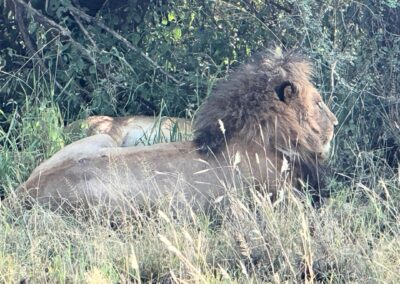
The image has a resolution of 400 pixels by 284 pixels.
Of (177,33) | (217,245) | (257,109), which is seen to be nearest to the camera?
(217,245)

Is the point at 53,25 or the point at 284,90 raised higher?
the point at 53,25

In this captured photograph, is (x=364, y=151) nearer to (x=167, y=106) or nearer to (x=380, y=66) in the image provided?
(x=380, y=66)

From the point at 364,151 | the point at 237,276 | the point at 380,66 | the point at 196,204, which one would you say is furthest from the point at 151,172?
the point at 380,66

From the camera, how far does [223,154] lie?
5906 millimetres

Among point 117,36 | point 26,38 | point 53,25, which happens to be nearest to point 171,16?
point 117,36

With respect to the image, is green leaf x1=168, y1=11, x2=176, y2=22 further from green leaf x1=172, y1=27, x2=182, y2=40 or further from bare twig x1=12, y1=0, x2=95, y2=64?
bare twig x1=12, y1=0, x2=95, y2=64

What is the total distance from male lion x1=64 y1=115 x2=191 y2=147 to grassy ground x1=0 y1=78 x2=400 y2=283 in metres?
1.54

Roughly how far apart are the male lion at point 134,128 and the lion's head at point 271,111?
861 mm

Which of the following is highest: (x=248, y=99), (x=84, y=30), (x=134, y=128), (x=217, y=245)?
(x=84, y=30)

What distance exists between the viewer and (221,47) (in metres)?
7.70

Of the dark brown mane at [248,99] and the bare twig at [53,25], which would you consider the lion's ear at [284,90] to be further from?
the bare twig at [53,25]

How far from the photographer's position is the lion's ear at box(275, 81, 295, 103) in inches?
241

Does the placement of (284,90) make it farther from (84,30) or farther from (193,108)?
(84,30)

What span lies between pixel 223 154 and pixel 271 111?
451 millimetres
